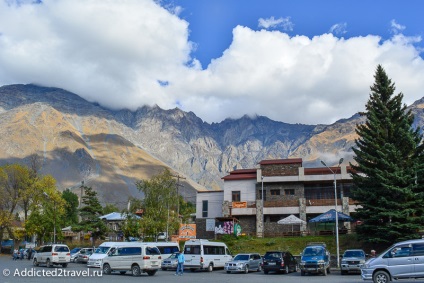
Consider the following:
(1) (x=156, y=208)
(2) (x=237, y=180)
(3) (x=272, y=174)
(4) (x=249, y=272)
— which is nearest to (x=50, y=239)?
(1) (x=156, y=208)

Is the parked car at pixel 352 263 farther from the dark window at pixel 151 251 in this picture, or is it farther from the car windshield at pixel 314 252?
the dark window at pixel 151 251

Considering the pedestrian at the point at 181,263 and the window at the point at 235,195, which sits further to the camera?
the window at the point at 235,195


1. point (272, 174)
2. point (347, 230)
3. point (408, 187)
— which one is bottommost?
point (347, 230)

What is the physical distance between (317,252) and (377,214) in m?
8.04

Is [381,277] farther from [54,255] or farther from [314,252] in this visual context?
[54,255]

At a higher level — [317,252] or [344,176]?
[344,176]

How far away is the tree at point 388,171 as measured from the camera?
117ft

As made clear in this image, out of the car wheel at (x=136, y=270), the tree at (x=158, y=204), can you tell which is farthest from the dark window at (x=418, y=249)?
the tree at (x=158, y=204)

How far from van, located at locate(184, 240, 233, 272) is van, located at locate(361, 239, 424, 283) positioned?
16.0 m

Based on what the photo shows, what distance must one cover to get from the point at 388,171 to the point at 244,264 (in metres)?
14.7

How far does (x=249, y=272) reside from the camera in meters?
35.2

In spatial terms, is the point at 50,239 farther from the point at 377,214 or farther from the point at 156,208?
the point at 377,214

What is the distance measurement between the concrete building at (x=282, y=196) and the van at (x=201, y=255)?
19.5 m

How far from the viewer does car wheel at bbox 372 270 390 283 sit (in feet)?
67.4
